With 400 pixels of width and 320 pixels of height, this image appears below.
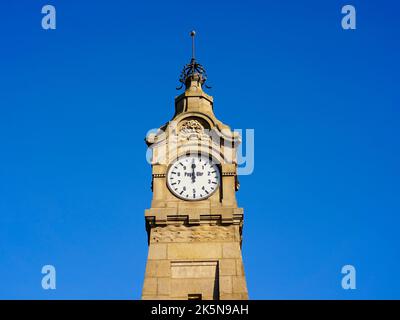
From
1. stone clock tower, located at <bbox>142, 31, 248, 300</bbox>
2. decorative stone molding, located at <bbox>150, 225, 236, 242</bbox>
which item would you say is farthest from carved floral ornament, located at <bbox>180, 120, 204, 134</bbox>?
decorative stone molding, located at <bbox>150, 225, 236, 242</bbox>

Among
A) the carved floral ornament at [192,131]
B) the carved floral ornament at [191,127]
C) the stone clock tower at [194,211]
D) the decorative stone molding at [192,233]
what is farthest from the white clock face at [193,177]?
the decorative stone molding at [192,233]

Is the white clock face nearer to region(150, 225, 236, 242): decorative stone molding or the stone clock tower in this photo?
the stone clock tower

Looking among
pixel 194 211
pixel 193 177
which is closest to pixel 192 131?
pixel 193 177

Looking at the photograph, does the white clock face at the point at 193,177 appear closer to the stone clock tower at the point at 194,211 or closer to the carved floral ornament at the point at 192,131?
the stone clock tower at the point at 194,211

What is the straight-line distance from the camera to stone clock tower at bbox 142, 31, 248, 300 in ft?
148

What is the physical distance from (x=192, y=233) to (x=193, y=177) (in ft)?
9.80

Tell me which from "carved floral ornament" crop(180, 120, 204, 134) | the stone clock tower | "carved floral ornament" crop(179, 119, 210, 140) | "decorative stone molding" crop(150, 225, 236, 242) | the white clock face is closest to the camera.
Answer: the stone clock tower

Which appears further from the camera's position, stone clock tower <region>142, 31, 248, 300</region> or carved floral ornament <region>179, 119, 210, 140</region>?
carved floral ornament <region>179, 119, 210, 140</region>

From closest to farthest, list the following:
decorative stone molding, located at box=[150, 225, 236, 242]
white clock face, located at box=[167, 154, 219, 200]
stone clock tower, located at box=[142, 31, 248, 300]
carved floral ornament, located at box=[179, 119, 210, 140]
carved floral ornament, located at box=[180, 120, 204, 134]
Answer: stone clock tower, located at box=[142, 31, 248, 300] < decorative stone molding, located at box=[150, 225, 236, 242] < white clock face, located at box=[167, 154, 219, 200] < carved floral ornament, located at box=[179, 119, 210, 140] < carved floral ornament, located at box=[180, 120, 204, 134]

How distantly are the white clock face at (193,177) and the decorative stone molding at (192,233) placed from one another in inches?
64.4

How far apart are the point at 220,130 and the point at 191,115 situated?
5.48 ft

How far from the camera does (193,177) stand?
48125mm
